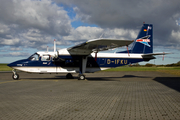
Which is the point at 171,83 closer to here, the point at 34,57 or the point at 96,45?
the point at 96,45

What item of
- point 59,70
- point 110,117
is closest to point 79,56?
point 59,70

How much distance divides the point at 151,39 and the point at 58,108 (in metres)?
17.5

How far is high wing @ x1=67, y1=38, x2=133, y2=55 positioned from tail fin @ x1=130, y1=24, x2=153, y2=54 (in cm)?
555

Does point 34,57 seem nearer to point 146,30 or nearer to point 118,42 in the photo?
point 118,42

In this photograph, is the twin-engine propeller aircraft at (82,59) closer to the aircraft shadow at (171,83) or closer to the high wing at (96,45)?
the high wing at (96,45)

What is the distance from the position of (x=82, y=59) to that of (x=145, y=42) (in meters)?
8.42

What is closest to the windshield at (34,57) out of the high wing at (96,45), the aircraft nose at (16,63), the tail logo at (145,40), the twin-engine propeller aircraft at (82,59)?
the twin-engine propeller aircraft at (82,59)

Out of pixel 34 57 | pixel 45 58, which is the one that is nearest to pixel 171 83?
pixel 45 58

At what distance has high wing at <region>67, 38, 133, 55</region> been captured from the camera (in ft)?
44.3

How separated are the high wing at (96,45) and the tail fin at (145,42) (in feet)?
18.2

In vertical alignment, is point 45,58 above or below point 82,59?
above

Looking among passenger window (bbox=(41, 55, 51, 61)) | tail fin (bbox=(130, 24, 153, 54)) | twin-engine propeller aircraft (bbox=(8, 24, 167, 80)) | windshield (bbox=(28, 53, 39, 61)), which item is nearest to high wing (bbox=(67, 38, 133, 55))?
twin-engine propeller aircraft (bbox=(8, 24, 167, 80))

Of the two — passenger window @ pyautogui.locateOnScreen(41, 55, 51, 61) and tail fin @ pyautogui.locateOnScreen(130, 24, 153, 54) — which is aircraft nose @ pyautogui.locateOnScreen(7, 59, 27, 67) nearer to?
passenger window @ pyautogui.locateOnScreen(41, 55, 51, 61)

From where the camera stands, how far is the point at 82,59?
17844mm
